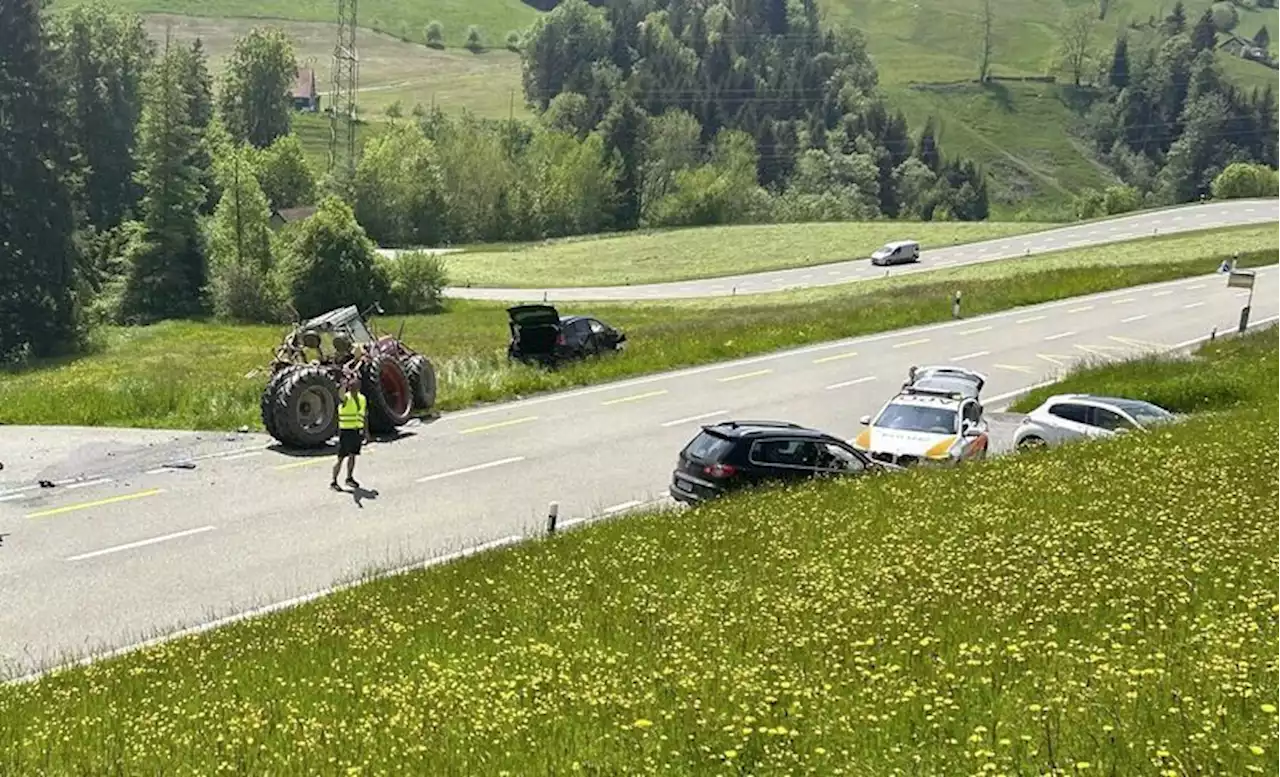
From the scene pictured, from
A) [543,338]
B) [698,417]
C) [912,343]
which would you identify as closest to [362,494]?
[698,417]

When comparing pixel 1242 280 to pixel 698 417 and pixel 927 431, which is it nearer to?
pixel 927 431

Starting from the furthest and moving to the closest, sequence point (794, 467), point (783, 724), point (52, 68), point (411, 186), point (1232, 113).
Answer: point (1232, 113), point (411, 186), point (52, 68), point (794, 467), point (783, 724)

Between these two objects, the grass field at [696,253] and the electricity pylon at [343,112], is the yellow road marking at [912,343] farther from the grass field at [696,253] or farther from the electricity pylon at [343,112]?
the electricity pylon at [343,112]

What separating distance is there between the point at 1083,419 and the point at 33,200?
61.9m

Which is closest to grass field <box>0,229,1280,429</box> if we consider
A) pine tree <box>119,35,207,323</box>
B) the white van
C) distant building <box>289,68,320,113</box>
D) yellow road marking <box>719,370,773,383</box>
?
yellow road marking <box>719,370,773,383</box>

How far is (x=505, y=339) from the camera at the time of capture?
50.9 m

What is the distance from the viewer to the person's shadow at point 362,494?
19458mm

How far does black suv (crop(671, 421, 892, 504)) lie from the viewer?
19.2 m

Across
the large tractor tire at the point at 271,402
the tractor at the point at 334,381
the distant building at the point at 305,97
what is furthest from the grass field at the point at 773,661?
the distant building at the point at 305,97

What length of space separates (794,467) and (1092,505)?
5.86m

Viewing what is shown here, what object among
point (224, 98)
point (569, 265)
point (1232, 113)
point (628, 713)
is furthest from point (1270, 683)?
point (1232, 113)

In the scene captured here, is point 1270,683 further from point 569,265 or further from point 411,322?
point 569,265

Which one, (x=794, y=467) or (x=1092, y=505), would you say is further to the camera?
(x=794, y=467)

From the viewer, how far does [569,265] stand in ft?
307
